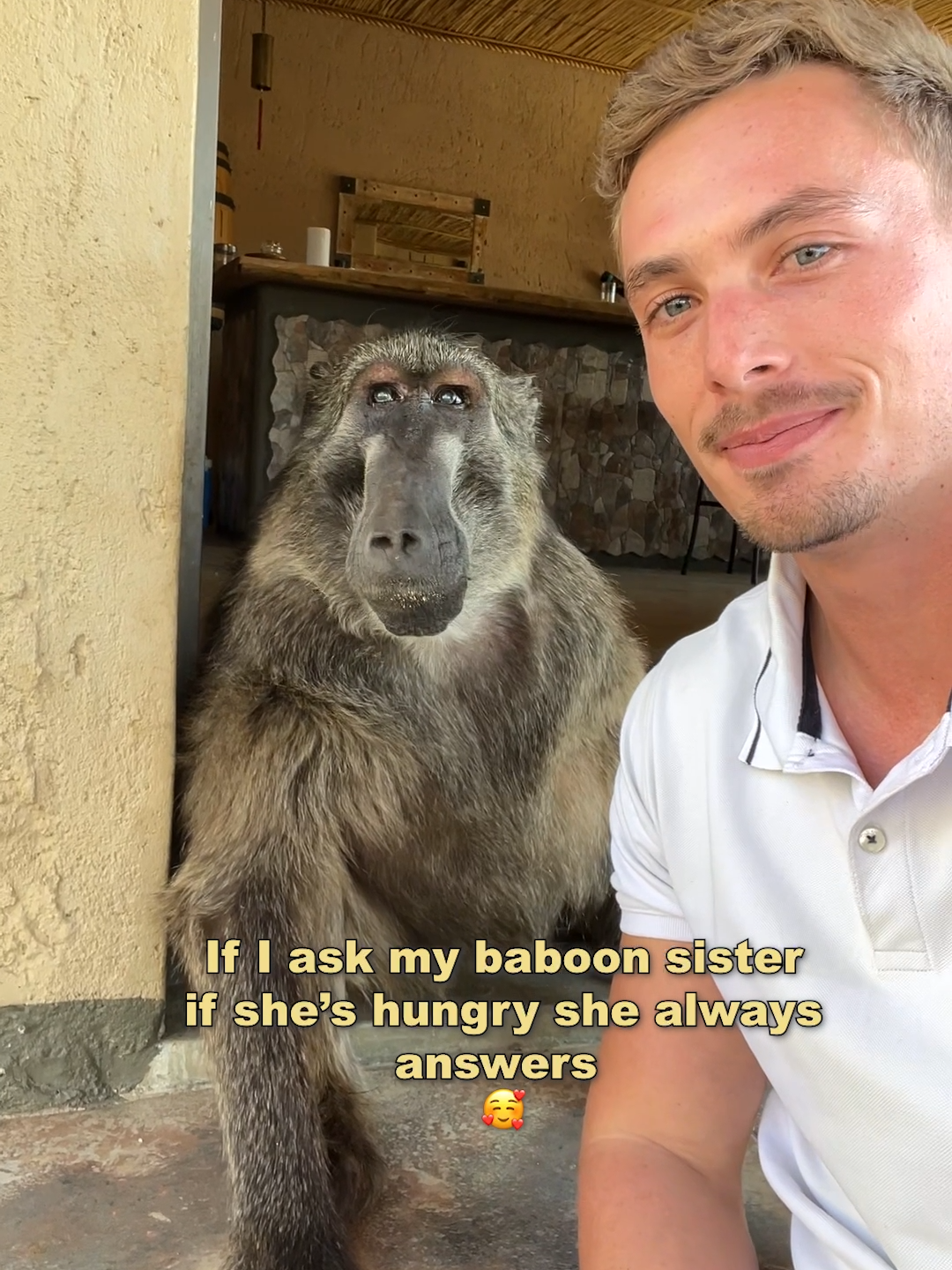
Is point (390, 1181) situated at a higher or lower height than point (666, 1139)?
lower

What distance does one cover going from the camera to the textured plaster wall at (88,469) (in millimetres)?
1462

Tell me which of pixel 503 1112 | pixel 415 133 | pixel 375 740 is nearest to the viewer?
pixel 503 1112

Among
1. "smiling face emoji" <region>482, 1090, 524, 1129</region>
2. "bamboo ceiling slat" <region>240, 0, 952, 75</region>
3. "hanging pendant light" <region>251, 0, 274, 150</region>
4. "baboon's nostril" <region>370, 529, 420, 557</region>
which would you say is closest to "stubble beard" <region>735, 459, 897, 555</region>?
"baboon's nostril" <region>370, 529, 420, 557</region>

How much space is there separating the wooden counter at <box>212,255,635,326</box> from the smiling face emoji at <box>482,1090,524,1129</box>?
154 inches

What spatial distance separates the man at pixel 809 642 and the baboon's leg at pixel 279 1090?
464mm

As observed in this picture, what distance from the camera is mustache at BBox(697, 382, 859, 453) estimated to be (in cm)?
86

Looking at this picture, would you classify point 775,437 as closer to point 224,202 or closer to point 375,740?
point 375,740

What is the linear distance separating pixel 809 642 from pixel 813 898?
0.87 ft

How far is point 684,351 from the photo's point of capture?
101 centimetres

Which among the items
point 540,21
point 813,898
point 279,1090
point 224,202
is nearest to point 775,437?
Answer: point 813,898

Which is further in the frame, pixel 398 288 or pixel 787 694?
pixel 398 288

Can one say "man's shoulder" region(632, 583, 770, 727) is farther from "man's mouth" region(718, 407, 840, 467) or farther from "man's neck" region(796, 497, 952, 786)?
"man's mouth" region(718, 407, 840, 467)

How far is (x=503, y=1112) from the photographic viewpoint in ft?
5.33

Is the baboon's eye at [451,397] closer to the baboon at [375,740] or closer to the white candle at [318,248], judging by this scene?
the baboon at [375,740]
